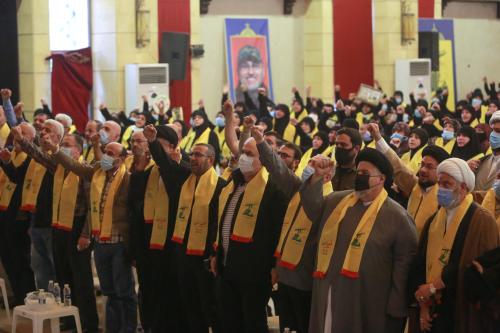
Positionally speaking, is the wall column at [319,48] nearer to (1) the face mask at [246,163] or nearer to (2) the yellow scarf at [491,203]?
(1) the face mask at [246,163]

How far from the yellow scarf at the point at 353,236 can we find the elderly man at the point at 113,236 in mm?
2150

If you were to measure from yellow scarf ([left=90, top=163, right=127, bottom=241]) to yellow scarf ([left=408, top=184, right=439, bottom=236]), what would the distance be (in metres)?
2.34

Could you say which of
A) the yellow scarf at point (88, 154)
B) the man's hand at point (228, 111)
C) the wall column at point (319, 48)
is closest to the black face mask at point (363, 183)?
the man's hand at point (228, 111)

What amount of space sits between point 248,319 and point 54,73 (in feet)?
36.7

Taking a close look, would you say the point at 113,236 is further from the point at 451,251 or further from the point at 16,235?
the point at 451,251

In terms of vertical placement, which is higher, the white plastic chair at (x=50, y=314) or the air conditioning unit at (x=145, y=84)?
the air conditioning unit at (x=145, y=84)

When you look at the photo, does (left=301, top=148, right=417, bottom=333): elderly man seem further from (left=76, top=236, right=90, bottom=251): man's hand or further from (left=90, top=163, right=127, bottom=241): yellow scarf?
(left=76, top=236, right=90, bottom=251): man's hand

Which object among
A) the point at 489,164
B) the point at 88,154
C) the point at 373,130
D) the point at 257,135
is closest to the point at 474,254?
the point at 373,130

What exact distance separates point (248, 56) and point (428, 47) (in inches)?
163

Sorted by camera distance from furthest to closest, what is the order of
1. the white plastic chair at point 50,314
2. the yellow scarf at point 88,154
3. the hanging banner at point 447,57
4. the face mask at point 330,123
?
the hanging banner at point 447,57, the face mask at point 330,123, the yellow scarf at point 88,154, the white plastic chair at point 50,314

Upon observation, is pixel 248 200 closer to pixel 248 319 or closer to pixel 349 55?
pixel 248 319

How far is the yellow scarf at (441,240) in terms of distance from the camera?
574 cm

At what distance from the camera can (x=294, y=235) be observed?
6.62 metres

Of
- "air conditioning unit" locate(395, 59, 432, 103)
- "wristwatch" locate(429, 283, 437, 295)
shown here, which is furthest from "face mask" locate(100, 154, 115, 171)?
"air conditioning unit" locate(395, 59, 432, 103)
